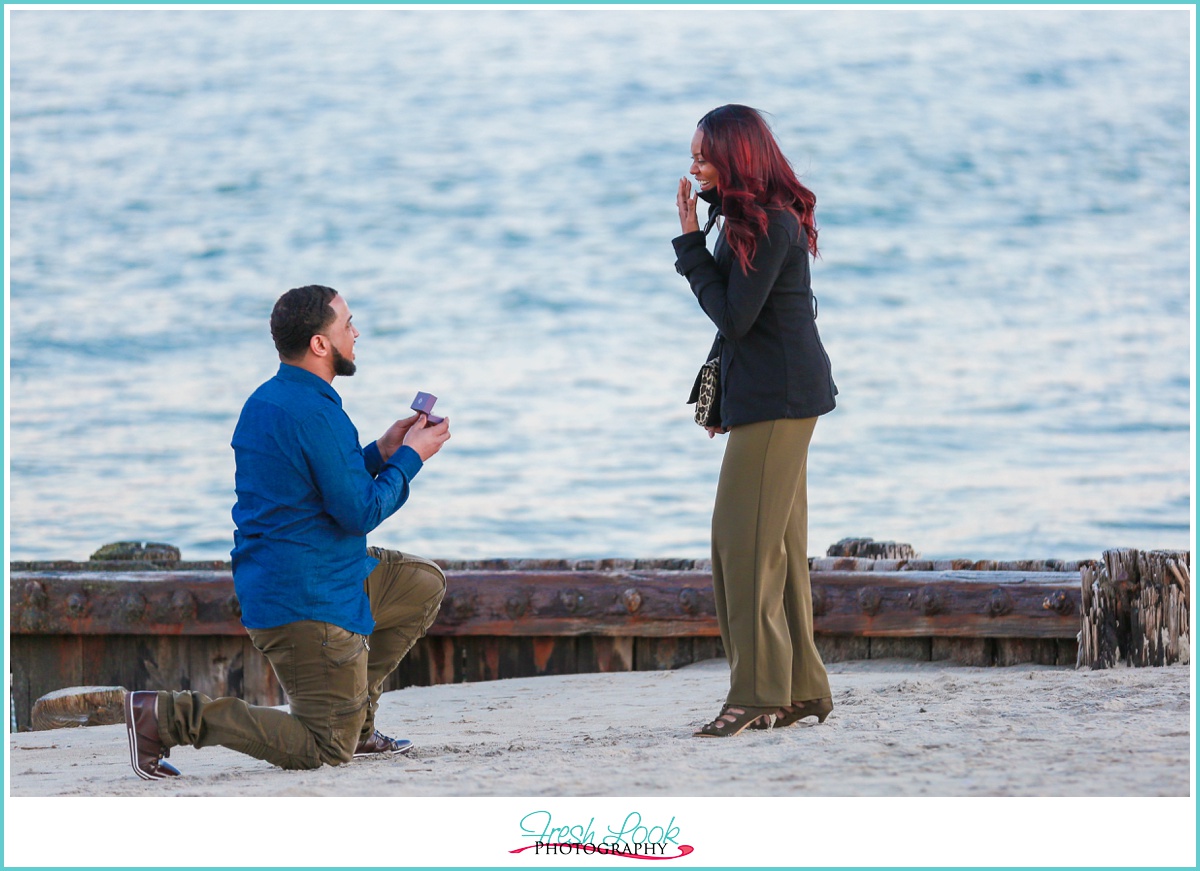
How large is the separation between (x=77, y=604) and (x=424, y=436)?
2738mm

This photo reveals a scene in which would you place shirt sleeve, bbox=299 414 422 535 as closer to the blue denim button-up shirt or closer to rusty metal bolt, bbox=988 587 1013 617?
the blue denim button-up shirt

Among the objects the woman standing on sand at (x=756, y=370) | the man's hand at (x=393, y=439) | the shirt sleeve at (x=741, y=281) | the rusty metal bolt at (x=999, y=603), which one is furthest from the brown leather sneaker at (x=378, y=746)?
the rusty metal bolt at (x=999, y=603)

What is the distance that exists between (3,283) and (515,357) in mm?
16906

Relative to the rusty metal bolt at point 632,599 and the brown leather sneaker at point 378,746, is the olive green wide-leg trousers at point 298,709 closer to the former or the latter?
the brown leather sneaker at point 378,746

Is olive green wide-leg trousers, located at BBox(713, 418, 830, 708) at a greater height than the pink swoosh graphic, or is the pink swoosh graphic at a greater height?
olive green wide-leg trousers, located at BBox(713, 418, 830, 708)

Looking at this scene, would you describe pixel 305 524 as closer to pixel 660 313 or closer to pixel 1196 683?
pixel 1196 683

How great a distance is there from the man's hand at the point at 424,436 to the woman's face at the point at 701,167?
3.54 ft

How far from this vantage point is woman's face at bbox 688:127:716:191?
157 inches

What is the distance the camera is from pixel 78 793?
11.9ft

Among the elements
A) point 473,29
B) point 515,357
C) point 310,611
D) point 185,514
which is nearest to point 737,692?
point 310,611

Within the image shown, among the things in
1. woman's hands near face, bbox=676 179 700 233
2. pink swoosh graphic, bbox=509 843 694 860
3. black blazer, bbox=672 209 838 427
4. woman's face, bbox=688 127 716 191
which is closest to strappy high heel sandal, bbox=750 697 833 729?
black blazer, bbox=672 209 838 427

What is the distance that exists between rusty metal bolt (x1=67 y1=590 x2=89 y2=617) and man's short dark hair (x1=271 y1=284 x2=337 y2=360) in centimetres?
263

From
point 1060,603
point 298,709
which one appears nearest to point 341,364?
point 298,709

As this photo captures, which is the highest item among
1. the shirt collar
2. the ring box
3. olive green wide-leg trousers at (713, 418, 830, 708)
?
the shirt collar
